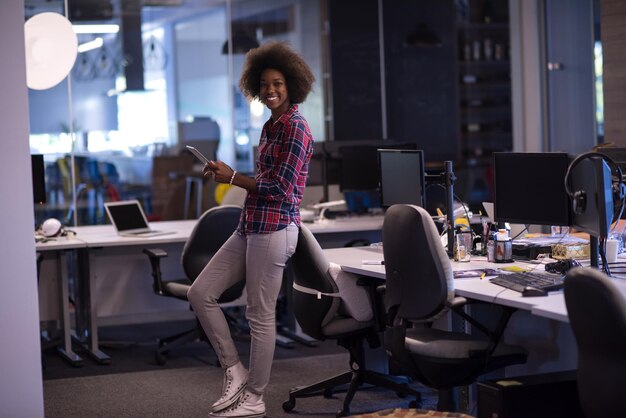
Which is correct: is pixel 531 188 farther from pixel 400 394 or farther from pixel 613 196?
pixel 400 394

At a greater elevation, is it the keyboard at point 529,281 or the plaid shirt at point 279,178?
the plaid shirt at point 279,178

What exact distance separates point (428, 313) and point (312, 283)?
33.5 inches

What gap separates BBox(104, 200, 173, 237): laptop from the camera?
20.5ft

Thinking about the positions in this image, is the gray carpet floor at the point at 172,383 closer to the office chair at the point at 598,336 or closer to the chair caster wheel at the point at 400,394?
the chair caster wheel at the point at 400,394

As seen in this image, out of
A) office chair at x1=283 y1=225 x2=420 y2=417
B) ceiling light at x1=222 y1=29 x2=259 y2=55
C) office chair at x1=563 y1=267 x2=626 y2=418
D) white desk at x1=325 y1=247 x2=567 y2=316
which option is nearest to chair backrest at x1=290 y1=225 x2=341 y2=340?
office chair at x1=283 y1=225 x2=420 y2=417

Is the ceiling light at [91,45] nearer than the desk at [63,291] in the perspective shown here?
No

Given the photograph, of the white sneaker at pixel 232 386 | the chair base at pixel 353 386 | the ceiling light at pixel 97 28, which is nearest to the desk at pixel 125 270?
the chair base at pixel 353 386

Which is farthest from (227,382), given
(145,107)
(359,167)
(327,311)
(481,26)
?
(481,26)

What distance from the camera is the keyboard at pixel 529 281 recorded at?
140 inches

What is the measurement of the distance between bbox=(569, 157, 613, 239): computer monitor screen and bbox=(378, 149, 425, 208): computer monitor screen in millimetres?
922

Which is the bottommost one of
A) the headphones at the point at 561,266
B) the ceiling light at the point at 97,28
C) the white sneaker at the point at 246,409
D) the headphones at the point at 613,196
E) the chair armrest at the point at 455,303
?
the white sneaker at the point at 246,409

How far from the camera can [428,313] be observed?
3691mm

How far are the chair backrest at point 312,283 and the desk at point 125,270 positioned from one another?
168 cm

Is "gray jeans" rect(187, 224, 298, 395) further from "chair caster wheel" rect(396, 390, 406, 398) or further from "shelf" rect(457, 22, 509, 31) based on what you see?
"shelf" rect(457, 22, 509, 31)
